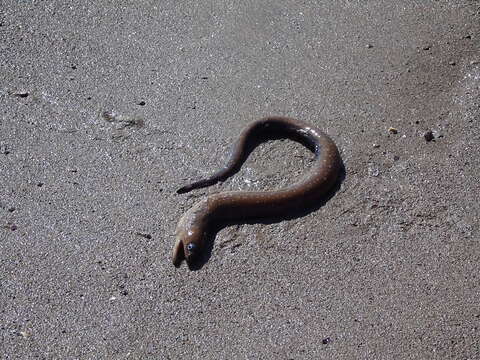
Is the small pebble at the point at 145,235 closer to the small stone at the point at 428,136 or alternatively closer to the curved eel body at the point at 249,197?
the curved eel body at the point at 249,197

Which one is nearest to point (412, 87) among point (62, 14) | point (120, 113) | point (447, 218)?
point (447, 218)

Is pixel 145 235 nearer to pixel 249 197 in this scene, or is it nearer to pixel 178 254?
pixel 178 254

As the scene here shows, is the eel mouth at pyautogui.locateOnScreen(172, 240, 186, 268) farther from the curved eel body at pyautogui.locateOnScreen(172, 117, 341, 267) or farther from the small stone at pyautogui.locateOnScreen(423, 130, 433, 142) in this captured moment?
the small stone at pyautogui.locateOnScreen(423, 130, 433, 142)

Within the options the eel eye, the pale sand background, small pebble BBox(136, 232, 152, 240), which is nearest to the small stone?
the pale sand background

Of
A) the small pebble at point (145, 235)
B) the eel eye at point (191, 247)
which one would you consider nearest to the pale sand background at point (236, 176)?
the small pebble at point (145, 235)

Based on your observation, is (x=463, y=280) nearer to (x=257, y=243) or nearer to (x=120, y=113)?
(x=257, y=243)

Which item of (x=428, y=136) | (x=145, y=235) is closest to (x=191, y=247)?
(x=145, y=235)

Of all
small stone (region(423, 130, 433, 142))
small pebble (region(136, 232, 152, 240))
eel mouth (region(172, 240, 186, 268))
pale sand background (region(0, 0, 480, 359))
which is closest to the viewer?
pale sand background (region(0, 0, 480, 359))
